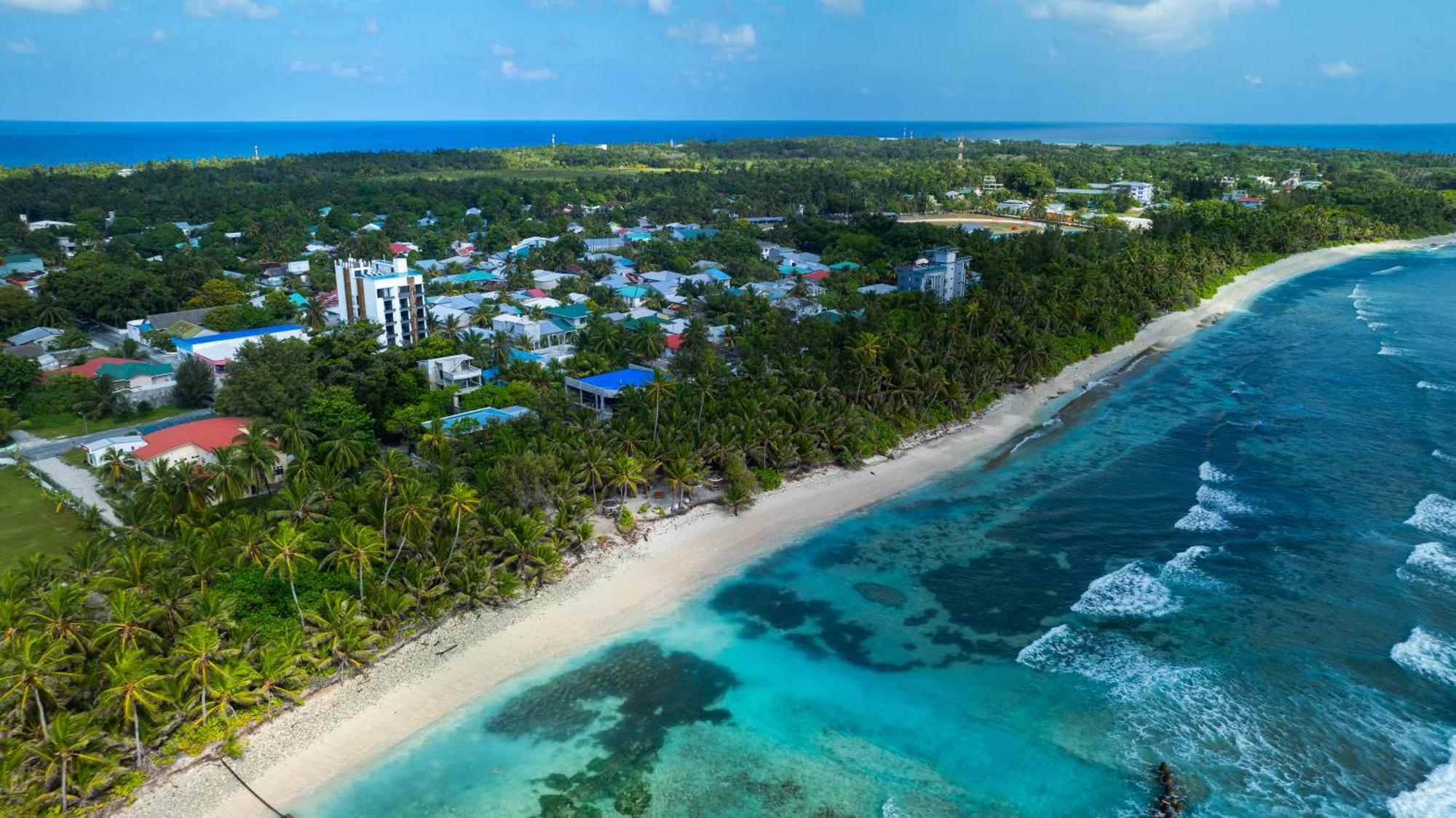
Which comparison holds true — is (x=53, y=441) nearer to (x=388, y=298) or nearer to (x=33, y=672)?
(x=388, y=298)

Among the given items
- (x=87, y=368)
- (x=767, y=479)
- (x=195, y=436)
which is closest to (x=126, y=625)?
(x=195, y=436)

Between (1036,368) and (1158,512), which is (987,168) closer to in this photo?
(1036,368)

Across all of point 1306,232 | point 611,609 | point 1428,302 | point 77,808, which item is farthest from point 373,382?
point 1306,232

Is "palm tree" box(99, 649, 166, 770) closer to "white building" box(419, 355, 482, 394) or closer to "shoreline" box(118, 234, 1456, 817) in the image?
"shoreline" box(118, 234, 1456, 817)

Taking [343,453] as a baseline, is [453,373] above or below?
above

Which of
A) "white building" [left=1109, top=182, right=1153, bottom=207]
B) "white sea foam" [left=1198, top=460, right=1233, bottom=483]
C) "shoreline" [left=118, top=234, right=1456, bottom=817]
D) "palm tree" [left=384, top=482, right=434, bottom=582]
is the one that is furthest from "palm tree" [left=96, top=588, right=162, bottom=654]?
"white building" [left=1109, top=182, right=1153, bottom=207]

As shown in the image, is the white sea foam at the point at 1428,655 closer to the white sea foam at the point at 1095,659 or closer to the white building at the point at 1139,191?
the white sea foam at the point at 1095,659
